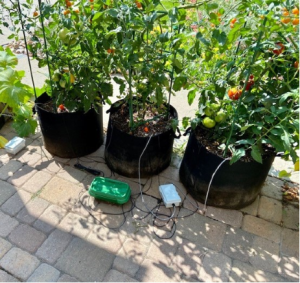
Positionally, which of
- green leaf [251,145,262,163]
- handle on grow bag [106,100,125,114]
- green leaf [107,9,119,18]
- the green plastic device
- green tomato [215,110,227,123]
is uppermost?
green leaf [107,9,119,18]

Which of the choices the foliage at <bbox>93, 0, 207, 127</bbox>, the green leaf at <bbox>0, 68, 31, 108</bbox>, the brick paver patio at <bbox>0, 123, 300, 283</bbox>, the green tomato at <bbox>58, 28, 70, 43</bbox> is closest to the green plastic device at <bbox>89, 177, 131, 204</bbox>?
the brick paver patio at <bbox>0, 123, 300, 283</bbox>

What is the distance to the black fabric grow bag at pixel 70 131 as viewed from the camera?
202 cm

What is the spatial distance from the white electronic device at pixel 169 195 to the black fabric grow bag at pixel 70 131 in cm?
72

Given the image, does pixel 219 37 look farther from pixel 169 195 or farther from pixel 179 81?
pixel 169 195

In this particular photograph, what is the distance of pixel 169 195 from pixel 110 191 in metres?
0.41

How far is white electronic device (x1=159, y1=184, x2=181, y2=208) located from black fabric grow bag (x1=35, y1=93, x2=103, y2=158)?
0.72 metres

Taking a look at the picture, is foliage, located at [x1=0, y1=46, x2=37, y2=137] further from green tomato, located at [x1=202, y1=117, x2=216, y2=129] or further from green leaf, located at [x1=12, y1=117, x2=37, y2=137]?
green tomato, located at [x1=202, y1=117, x2=216, y2=129]

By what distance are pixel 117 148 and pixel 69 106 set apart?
46 cm

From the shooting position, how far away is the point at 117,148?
198 centimetres

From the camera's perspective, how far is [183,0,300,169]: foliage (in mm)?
1244

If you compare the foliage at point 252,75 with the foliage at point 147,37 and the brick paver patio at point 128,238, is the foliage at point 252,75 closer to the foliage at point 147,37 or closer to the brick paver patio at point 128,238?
the foliage at point 147,37

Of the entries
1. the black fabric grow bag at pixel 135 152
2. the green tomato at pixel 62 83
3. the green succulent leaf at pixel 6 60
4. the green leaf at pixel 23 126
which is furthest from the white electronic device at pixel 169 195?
the green succulent leaf at pixel 6 60

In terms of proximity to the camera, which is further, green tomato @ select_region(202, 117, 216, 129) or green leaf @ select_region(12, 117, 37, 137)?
green leaf @ select_region(12, 117, 37, 137)

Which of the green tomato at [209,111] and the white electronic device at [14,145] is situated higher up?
the green tomato at [209,111]
